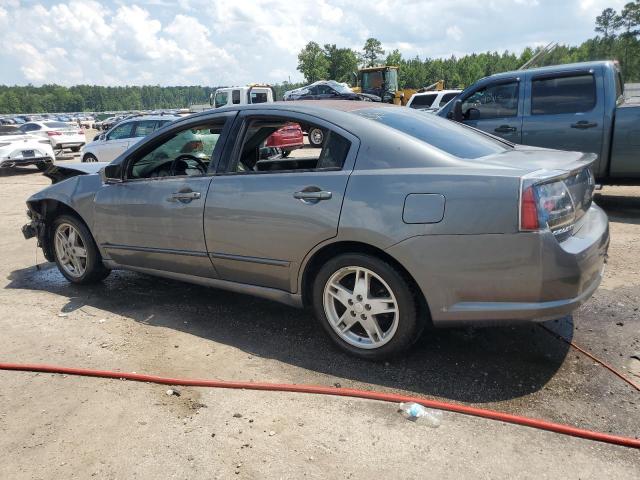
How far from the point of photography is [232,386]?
10.1 ft

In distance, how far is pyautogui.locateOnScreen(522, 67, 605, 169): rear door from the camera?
22.1 feet

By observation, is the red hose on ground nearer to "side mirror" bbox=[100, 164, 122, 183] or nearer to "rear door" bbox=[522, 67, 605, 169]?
"side mirror" bbox=[100, 164, 122, 183]

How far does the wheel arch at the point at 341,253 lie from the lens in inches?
122

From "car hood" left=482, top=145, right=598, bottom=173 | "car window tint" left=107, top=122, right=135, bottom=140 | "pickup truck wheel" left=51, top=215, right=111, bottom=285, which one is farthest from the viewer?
"car window tint" left=107, top=122, right=135, bottom=140

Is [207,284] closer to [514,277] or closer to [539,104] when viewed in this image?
[514,277]

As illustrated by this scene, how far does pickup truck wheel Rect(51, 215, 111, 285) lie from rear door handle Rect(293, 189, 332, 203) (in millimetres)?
2430

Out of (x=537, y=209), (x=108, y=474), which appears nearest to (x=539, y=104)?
(x=537, y=209)

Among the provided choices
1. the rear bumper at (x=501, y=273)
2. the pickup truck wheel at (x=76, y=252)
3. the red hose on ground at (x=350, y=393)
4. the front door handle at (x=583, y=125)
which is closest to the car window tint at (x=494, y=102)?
the front door handle at (x=583, y=125)

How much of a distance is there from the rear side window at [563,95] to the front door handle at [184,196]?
5266 mm

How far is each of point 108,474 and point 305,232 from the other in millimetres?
1678

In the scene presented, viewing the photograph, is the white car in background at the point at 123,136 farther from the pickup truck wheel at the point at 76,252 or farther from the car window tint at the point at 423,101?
the pickup truck wheel at the point at 76,252

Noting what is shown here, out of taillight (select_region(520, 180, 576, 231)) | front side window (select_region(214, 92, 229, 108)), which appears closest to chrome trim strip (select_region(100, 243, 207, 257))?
taillight (select_region(520, 180, 576, 231))

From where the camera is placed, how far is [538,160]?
126 inches

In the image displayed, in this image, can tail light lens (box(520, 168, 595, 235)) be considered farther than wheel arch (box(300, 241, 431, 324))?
No
